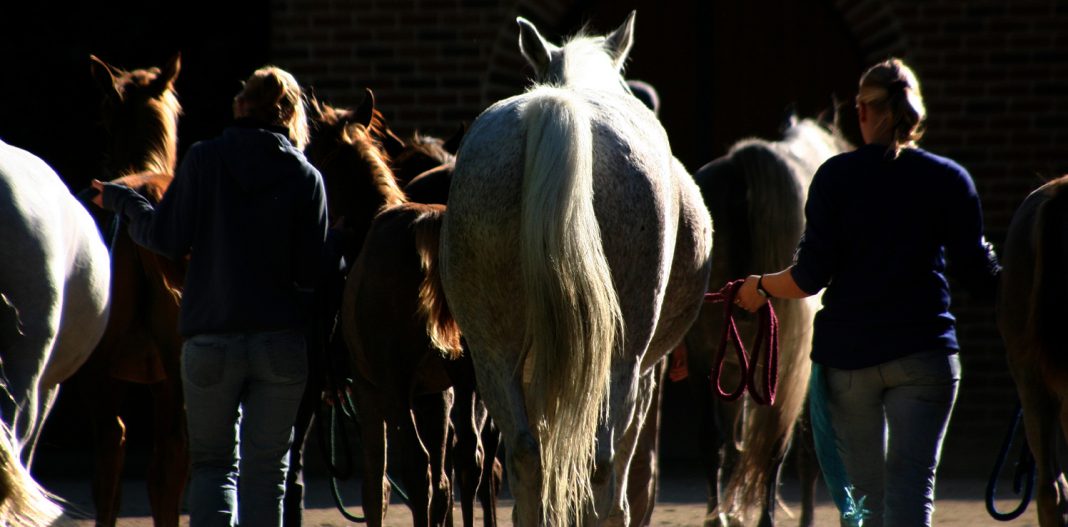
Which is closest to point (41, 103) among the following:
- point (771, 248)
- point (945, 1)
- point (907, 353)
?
point (771, 248)

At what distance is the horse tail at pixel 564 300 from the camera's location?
130 inches

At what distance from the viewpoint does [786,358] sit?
5371 millimetres

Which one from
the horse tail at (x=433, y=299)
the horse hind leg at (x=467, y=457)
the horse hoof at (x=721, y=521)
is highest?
the horse tail at (x=433, y=299)

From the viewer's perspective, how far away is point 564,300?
3.29 metres

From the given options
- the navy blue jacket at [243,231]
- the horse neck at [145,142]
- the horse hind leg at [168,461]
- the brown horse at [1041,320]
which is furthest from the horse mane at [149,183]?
the brown horse at [1041,320]

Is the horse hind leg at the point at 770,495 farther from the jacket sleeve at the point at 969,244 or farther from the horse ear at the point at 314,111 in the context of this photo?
the horse ear at the point at 314,111

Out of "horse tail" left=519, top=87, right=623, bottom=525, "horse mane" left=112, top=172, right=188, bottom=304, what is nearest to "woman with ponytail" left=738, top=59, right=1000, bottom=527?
"horse tail" left=519, top=87, right=623, bottom=525

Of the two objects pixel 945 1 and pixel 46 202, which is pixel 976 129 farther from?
pixel 46 202

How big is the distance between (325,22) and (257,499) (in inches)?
165

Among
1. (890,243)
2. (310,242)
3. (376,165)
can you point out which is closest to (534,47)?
(310,242)

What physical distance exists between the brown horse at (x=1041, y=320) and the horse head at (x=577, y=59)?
5.04 ft

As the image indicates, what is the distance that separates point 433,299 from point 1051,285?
2144 mm

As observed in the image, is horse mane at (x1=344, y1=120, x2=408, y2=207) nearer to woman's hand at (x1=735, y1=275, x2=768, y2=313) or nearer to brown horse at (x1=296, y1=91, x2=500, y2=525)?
brown horse at (x1=296, y1=91, x2=500, y2=525)

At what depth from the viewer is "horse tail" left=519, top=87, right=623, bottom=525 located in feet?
10.8
